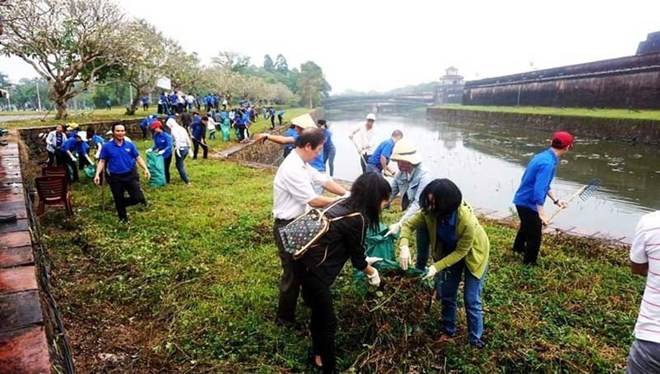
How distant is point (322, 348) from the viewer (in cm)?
264

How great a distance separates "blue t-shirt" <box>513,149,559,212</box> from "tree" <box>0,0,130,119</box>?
1481 centimetres

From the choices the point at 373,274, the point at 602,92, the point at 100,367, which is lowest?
the point at 100,367

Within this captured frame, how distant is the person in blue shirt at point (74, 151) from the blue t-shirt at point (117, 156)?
311 cm

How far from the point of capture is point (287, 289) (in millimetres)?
3139

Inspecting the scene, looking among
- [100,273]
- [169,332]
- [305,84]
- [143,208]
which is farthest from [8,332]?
[305,84]

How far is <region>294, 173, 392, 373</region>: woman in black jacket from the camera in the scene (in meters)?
2.41

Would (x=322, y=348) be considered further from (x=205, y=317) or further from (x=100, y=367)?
(x=100, y=367)

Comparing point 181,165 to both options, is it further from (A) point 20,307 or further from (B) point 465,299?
(B) point 465,299

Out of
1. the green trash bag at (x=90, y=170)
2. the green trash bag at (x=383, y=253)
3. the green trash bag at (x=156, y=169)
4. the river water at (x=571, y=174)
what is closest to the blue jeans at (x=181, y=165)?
the green trash bag at (x=156, y=169)

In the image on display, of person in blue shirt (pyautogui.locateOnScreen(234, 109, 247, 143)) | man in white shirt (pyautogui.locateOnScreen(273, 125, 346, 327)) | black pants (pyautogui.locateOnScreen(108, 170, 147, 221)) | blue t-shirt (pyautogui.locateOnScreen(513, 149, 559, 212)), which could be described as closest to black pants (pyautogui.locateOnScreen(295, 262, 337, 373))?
man in white shirt (pyautogui.locateOnScreen(273, 125, 346, 327))

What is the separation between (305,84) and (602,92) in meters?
51.5

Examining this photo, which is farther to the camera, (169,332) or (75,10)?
(75,10)

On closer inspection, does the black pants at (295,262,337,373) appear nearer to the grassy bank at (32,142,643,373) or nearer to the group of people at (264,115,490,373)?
the group of people at (264,115,490,373)

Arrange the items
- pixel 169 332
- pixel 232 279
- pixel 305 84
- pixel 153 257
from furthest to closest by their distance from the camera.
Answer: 1. pixel 305 84
2. pixel 153 257
3. pixel 232 279
4. pixel 169 332
